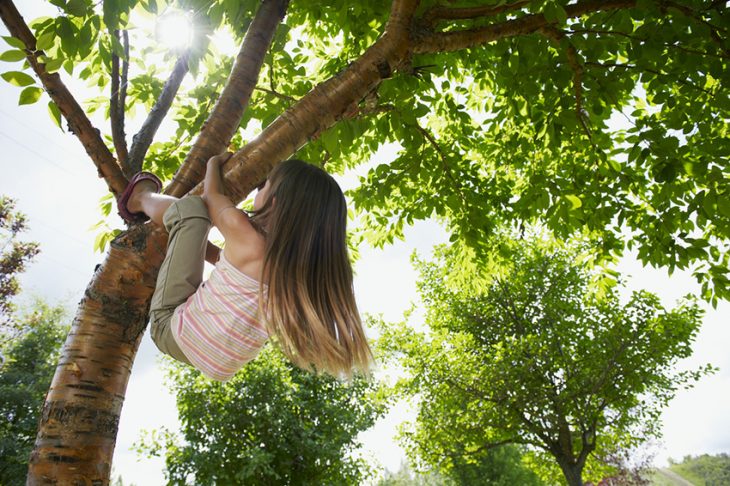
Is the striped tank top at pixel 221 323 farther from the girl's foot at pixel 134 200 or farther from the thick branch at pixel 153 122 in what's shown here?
the thick branch at pixel 153 122

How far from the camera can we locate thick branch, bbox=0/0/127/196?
2.04 metres

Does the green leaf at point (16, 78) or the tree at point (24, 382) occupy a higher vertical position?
the tree at point (24, 382)

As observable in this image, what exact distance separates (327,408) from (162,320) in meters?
15.7

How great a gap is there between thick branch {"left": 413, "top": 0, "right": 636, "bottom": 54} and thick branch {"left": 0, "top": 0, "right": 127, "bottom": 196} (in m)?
1.81

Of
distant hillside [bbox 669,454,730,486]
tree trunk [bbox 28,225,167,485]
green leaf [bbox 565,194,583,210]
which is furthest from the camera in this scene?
distant hillside [bbox 669,454,730,486]

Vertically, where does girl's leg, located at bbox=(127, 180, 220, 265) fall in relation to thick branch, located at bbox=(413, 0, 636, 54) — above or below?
below

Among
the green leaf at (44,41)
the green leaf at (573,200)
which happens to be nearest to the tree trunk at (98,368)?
the green leaf at (44,41)

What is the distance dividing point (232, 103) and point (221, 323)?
1281 mm

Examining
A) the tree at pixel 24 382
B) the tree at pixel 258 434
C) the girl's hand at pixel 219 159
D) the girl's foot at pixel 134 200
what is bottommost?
the girl's foot at pixel 134 200

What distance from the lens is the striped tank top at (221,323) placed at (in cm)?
192

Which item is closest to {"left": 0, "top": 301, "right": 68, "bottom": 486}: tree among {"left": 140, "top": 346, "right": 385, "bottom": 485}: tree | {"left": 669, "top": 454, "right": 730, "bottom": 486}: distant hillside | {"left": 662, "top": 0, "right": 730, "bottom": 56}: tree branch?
{"left": 140, "top": 346, "right": 385, "bottom": 485}: tree

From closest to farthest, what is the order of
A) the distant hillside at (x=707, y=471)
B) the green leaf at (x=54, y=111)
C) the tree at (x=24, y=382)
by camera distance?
the green leaf at (x=54, y=111) < the tree at (x=24, y=382) < the distant hillside at (x=707, y=471)

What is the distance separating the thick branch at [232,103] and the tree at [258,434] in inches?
496

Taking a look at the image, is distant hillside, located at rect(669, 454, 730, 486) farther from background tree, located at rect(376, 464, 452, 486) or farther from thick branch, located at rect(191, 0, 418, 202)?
thick branch, located at rect(191, 0, 418, 202)
